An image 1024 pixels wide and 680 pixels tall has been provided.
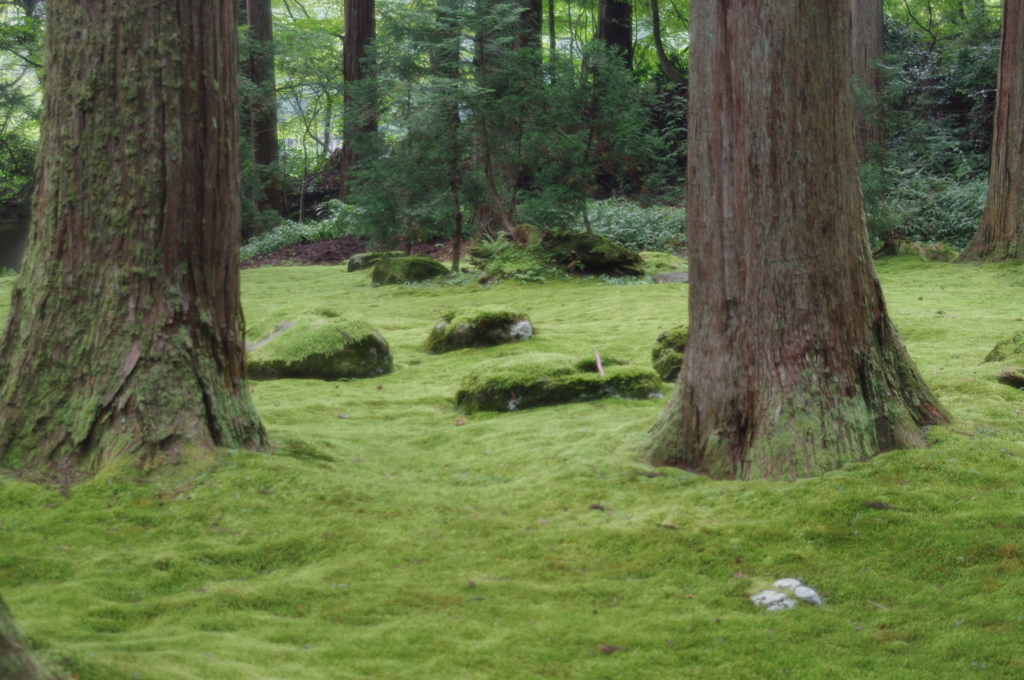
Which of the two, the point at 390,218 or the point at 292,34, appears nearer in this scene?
the point at 390,218

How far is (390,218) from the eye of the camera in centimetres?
1585

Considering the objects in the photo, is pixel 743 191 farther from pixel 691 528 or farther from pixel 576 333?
pixel 576 333

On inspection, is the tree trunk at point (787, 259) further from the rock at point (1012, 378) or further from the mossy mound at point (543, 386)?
the mossy mound at point (543, 386)

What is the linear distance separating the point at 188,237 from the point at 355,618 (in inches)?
92.0

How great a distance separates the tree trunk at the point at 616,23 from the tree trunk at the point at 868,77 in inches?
238

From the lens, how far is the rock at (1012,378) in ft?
19.4

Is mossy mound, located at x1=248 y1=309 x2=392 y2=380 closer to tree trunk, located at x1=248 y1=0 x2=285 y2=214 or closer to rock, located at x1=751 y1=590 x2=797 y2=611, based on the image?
rock, located at x1=751 y1=590 x2=797 y2=611

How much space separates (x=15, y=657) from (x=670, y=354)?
6.02 m

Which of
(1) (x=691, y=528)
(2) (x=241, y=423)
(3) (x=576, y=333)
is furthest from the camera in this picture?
(3) (x=576, y=333)

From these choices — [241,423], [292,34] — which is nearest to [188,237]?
[241,423]

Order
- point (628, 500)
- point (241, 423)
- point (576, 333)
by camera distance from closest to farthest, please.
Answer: point (628, 500) < point (241, 423) < point (576, 333)

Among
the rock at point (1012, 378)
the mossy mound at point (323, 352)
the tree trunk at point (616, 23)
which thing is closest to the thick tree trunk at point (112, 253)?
the mossy mound at point (323, 352)

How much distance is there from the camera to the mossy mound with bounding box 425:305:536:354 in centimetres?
880

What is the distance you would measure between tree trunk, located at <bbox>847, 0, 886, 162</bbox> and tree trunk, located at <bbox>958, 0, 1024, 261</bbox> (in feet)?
9.78
